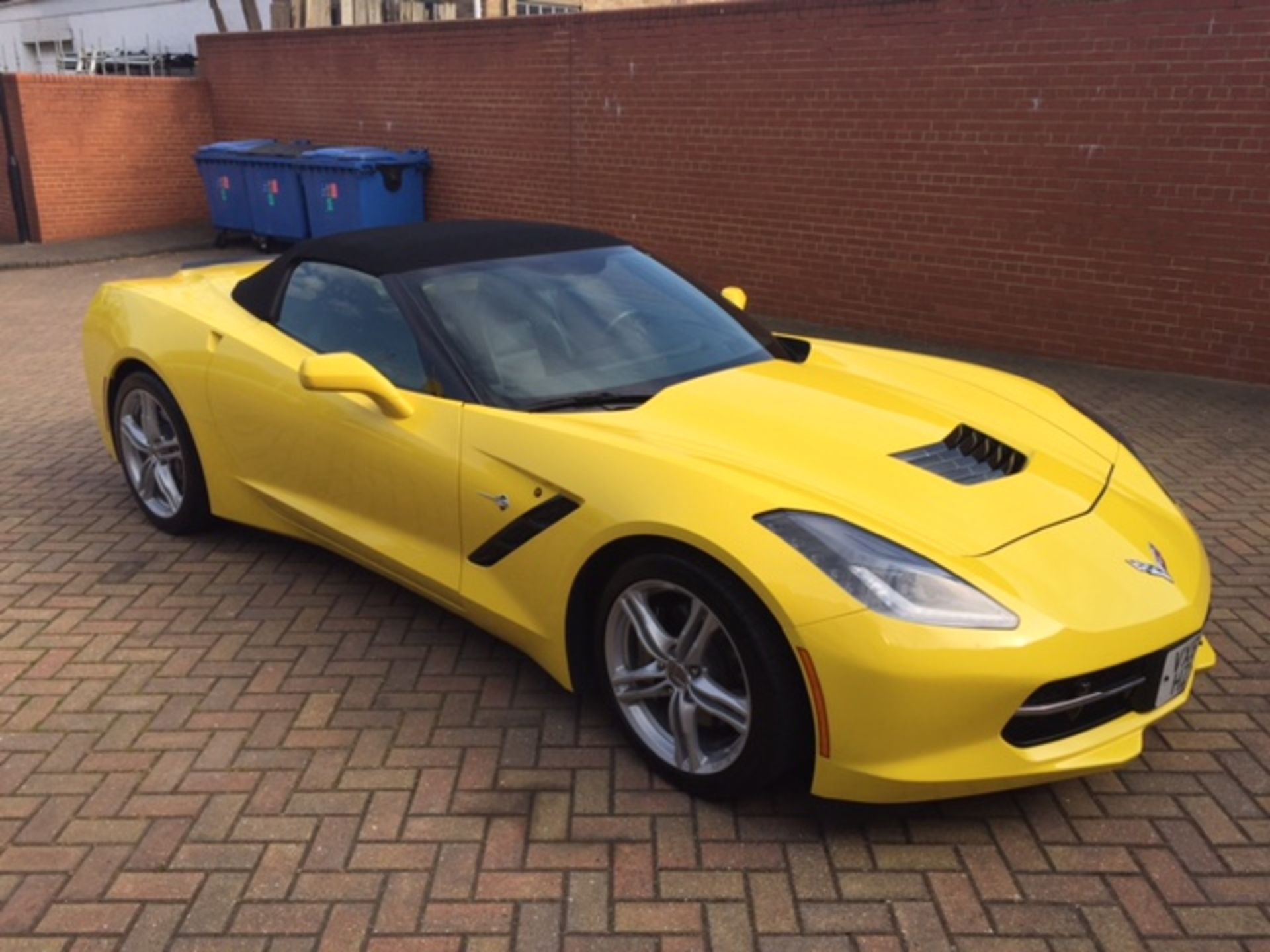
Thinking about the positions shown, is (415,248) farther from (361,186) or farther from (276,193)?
(276,193)

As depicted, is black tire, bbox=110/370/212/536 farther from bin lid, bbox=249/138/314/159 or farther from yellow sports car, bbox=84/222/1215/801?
bin lid, bbox=249/138/314/159

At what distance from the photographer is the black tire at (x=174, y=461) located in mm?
4238

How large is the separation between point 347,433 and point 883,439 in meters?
1.70

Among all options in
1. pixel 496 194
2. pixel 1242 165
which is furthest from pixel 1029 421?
pixel 496 194

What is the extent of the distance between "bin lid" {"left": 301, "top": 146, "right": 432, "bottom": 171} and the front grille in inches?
424

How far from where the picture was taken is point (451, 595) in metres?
3.25

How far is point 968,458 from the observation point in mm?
2986

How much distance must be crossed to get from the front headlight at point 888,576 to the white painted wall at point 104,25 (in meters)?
17.6

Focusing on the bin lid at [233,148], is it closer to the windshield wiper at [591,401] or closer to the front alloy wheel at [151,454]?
the front alloy wheel at [151,454]

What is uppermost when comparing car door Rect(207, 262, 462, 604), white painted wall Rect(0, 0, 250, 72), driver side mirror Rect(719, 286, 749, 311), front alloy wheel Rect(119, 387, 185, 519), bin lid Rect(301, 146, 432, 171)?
white painted wall Rect(0, 0, 250, 72)

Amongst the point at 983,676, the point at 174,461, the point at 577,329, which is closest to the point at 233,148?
the point at 174,461

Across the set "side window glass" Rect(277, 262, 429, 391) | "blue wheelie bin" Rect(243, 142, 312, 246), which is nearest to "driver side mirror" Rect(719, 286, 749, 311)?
"side window glass" Rect(277, 262, 429, 391)

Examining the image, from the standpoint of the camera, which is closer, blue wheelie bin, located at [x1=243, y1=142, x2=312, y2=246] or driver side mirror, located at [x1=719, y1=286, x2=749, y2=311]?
driver side mirror, located at [x1=719, y1=286, x2=749, y2=311]

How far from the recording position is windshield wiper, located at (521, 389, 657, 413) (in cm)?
314
